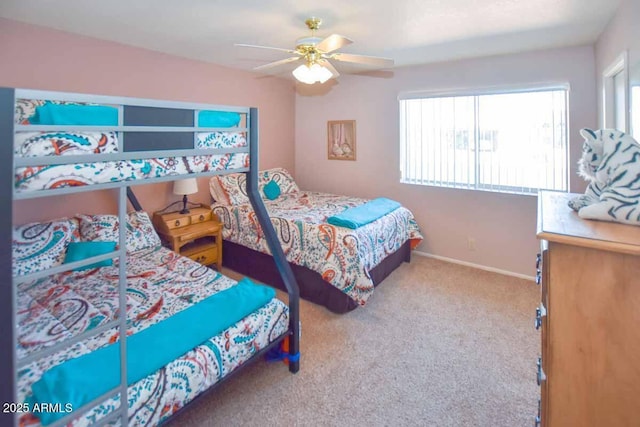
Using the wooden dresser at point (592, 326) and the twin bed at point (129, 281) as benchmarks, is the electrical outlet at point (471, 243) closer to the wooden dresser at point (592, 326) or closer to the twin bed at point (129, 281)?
the twin bed at point (129, 281)

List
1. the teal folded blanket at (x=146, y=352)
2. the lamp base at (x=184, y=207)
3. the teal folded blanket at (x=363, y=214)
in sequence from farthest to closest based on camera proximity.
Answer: the lamp base at (x=184, y=207), the teal folded blanket at (x=363, y=214), the teal folded blanket at (x=146, y=352)

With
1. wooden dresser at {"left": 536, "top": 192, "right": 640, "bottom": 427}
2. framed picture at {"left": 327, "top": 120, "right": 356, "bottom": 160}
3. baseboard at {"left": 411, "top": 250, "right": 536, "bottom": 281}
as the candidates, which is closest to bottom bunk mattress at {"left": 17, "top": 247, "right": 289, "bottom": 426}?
wooden dresser at {"left": 536, "top": 192, "right": 640, "bottom": 427}

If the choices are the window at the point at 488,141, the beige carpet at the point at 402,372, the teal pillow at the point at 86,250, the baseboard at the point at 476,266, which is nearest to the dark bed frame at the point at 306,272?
the beige carpet at the point at 402,372

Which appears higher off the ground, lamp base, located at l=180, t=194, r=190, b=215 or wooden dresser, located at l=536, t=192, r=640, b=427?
lamp base, located at l=180, t=194, r=190, b=215

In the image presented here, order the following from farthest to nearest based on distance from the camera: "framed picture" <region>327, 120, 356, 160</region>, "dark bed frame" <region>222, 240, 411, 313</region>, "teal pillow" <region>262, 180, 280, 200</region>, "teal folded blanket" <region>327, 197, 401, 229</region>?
"framed picture" <region>327, 120, 356, 160</region> < "teal pillow" <region>262, 180, 280, 200</region> < "teal folded blanket" <region>327, 197, 401, 229</region> < "dark bed frame" <region>222, 240, 411, 313</region>

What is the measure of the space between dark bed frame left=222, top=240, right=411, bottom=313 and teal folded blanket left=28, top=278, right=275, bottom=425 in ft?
3.08

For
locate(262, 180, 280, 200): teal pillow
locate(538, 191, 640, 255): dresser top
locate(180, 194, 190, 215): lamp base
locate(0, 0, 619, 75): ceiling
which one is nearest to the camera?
locate(538, 191, 640, 255): dresser top

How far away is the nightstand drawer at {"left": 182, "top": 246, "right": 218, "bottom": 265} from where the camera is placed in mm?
3525

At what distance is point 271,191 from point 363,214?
4.86ft

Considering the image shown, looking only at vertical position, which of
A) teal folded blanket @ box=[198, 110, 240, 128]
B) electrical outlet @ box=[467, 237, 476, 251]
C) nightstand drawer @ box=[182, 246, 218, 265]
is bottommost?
nightstand drawer @ box=[182, 246, 218, 265]

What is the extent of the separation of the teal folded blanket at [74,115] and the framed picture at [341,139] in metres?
3.52

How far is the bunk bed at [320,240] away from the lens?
285 centimetres

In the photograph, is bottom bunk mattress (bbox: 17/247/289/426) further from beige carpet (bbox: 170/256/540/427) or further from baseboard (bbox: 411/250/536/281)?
baseboard (bbox: 411/250/536/281)

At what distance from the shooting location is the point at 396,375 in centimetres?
215
